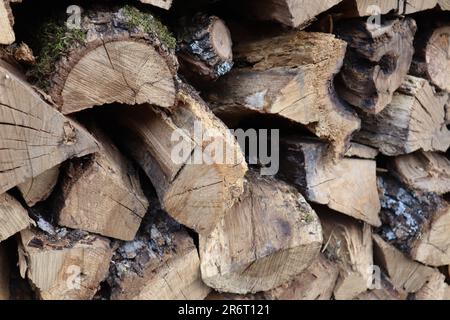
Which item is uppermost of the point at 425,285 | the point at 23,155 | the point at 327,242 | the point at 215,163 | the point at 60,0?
the point at 60,0

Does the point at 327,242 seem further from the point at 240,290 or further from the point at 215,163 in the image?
the point at 215,163

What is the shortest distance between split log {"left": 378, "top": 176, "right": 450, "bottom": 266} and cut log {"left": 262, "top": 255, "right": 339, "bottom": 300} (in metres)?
0.34

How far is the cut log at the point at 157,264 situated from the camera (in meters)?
1.91

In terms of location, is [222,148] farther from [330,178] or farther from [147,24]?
[330,178]

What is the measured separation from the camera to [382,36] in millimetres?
2090

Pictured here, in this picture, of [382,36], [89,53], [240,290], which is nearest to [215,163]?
[89,53]

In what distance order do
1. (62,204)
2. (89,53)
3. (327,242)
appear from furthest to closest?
(327,242), (62,204), (89,53)

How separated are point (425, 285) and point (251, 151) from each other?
1.20m

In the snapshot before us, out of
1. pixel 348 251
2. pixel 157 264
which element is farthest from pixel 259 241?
pixel 348 251

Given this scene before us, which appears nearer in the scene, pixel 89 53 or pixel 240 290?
pixel 89 53

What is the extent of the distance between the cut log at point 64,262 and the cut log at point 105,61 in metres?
0.44

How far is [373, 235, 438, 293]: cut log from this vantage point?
97.9 inches

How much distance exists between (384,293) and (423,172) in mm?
589

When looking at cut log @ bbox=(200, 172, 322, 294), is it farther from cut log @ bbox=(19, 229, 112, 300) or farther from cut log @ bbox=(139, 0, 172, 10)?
cut log @ bbox=(139, 0, 172, 10)
